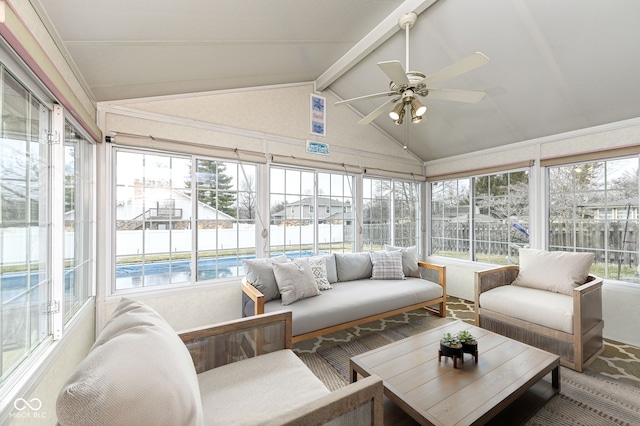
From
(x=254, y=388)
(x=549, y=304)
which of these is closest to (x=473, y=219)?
(x=549, y=304)

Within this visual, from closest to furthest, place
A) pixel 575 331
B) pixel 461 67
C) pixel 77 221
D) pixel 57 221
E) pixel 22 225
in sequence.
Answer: pixel 22 225 < pixel 57 221 < pixel 461 67 < pixel 77 221 < pixel 575 331

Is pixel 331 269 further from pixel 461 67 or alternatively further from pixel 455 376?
pixel 461 67

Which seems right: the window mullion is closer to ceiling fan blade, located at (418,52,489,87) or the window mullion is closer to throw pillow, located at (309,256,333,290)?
throw pillow, located at (309,256,333,290)

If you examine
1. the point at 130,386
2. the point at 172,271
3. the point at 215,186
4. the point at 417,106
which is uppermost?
the point at 417,106

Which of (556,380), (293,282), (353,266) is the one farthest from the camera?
(353,266)

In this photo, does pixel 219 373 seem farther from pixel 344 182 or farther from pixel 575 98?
pixel 575 98

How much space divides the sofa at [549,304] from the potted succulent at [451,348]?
1.31m

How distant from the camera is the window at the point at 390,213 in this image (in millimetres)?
4303

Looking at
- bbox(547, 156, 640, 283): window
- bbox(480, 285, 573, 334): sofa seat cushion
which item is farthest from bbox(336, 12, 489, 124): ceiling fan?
bbox(547, 156, 640, 283): window

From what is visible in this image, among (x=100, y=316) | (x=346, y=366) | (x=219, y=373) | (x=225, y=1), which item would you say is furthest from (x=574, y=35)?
(x=100, y=316)

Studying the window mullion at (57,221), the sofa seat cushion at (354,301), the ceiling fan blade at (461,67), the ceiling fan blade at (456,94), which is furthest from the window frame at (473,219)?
the window mullion at (57,221)

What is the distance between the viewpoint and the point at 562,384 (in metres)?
2.09

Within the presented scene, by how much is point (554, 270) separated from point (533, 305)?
0.58 m

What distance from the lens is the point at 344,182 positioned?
13.4 ft
